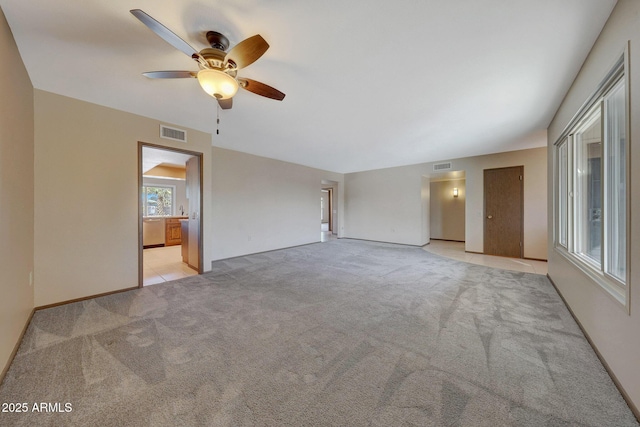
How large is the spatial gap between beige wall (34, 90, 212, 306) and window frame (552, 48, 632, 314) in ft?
16.8

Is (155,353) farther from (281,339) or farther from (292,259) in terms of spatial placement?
(292,259)

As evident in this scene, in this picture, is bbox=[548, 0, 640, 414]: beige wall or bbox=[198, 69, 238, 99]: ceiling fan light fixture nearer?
bbox=[548, 0, 640, 414]: beige wall

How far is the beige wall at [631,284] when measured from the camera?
4.54 ft

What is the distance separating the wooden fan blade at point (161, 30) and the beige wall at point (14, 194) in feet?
3.97

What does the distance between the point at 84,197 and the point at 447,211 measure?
944 centimetres

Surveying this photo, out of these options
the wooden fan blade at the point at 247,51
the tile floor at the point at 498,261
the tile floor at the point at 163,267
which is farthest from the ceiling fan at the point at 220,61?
the tile floor at the point at 498,261

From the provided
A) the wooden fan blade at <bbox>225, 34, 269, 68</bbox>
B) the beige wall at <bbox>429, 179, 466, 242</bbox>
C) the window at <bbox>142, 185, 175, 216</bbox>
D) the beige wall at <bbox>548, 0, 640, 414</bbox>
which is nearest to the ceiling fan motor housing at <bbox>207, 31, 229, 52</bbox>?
the wooden fan blade at <bbox>225, 34, 269, 68</bbox>

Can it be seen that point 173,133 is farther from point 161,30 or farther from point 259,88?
point 161,30

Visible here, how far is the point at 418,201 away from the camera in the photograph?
697 cm

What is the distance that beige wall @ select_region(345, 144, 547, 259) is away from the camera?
17.1 ft

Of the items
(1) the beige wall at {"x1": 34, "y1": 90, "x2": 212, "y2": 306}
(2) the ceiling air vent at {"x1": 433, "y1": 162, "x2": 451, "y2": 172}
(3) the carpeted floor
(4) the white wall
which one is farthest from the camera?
(2) the ceiling air vent at {"x1": 433, "y1": 162, "x2": 451, "y2": 172}

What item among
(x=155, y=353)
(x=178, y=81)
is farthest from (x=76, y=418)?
(x=178, y=81)

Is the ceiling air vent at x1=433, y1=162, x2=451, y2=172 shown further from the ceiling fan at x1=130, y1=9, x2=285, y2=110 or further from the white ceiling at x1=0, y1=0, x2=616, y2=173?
the ceiling fan at x1=130, y1=9, x2=285, y2=110

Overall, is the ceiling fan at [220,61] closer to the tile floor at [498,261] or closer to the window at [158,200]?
the tile floor at [498,261]
